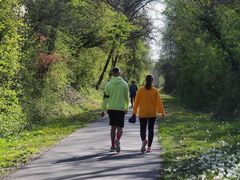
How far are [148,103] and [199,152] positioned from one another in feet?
5.79

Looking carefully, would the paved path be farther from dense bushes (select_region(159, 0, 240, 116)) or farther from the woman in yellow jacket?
dense bushes (select_region(159, 0, 240, 116))

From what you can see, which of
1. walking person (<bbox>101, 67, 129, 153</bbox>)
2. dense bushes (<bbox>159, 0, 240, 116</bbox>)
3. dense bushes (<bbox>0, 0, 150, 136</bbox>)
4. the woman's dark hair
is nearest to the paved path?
walking person (<bbox>101, 67, 129, 153</bbox>)

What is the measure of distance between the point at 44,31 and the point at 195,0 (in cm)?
999

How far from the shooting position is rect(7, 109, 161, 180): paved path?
976cm

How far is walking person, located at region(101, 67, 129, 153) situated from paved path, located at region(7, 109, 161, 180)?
54cm

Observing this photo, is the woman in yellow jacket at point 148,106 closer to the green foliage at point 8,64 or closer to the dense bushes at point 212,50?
the green foliage at point 8,64

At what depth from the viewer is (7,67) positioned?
18078mm

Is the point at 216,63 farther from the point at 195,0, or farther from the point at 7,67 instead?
the point at 7,67

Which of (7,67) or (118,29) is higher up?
(118,29)

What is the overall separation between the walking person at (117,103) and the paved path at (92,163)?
0.54m

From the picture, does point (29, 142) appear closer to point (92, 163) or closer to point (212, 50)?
point (92, 163)

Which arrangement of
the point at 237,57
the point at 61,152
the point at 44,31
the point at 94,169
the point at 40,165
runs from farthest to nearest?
the point at 237,57
the point at 44,31
the point at 61,152
the point at 40,165
the point at 94,169

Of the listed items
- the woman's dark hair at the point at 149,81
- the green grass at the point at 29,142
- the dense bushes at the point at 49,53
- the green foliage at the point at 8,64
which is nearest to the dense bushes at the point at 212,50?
the dense bushes at the point at 49,53

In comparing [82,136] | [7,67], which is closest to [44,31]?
[7,67]
